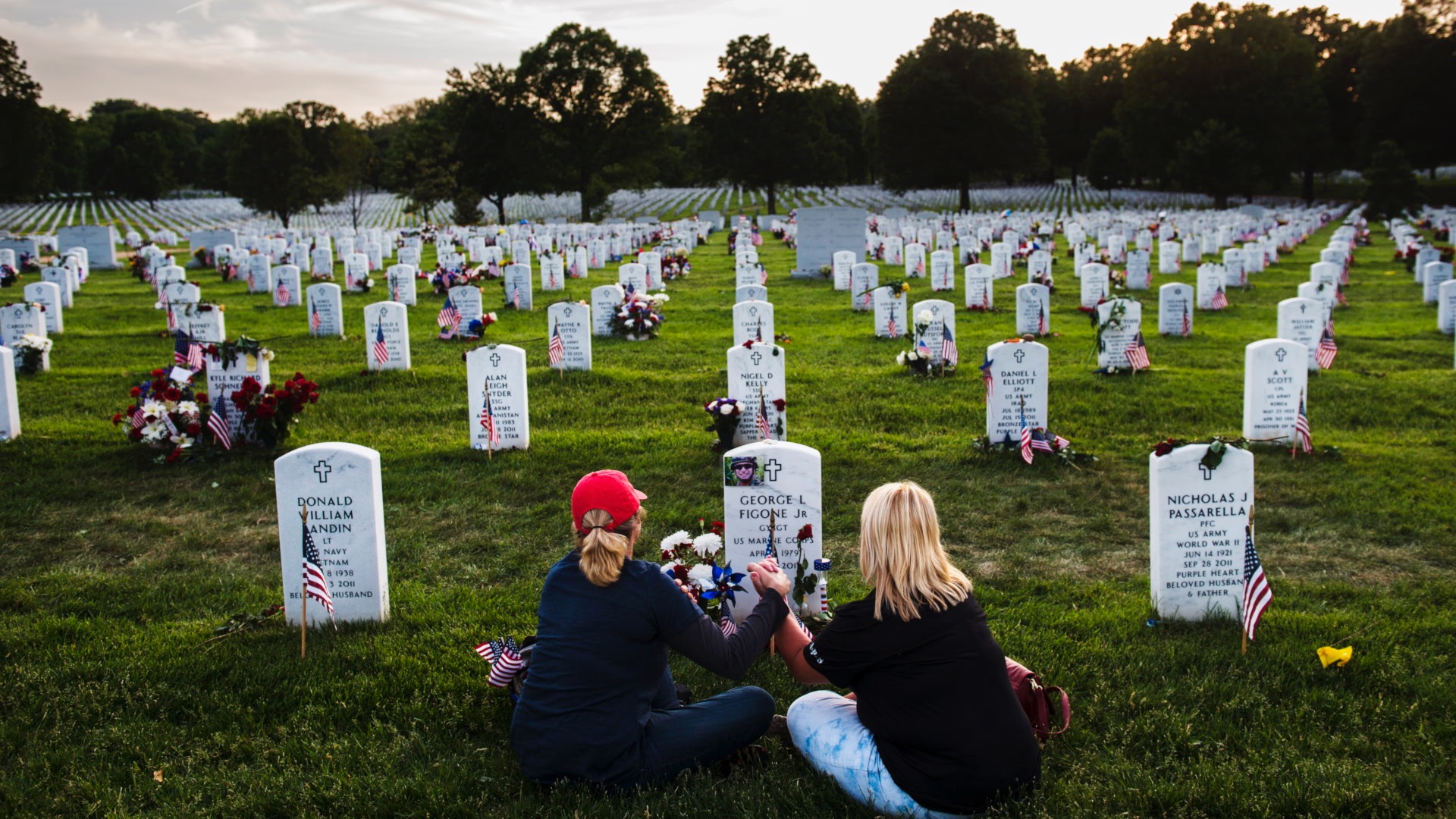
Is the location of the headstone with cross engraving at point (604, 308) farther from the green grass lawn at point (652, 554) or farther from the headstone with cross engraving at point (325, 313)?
the headstone with cross engraving at point (325, 313)

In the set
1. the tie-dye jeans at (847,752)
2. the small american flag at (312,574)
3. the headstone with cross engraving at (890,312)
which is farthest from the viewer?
the headstone with cross engraving at (890,312)

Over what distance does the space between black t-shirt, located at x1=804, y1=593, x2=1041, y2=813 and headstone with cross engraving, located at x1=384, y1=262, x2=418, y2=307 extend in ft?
60.2

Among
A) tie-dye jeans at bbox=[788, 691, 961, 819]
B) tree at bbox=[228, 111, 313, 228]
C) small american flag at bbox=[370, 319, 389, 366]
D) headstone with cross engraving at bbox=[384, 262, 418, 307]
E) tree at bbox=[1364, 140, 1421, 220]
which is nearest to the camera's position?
tie-dye jeans at bbox=[788, 691, 961, 819]

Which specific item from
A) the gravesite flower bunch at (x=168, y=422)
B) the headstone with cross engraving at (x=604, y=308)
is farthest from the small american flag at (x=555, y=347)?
the gravesite flower bunch at (x=168, y=422)

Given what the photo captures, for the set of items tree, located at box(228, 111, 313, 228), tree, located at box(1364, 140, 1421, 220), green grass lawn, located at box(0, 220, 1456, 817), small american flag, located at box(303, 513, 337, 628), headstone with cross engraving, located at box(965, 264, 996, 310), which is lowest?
green grass lawn, located at box(0, 220, 1456, 817)

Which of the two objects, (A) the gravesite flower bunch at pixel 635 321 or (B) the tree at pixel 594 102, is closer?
(A) the gravesite flower bunch at pixel 635 321

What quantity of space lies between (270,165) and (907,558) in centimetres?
4745

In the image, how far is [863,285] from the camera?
20109mm

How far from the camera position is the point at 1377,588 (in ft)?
21.8

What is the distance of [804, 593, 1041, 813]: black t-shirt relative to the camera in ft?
12.4

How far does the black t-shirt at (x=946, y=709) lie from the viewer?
3793mm

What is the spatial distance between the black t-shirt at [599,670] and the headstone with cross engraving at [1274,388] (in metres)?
7.79

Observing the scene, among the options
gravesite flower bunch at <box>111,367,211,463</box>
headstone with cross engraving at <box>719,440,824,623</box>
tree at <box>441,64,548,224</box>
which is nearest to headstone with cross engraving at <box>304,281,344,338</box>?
gravesite flower bunch at <box>111,367,211,463</box>

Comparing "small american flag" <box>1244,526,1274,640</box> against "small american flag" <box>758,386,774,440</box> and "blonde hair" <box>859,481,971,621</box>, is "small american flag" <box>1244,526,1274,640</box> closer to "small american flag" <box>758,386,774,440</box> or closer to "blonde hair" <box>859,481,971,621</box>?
"blonde hair" <box>859,481,971,621</box>
